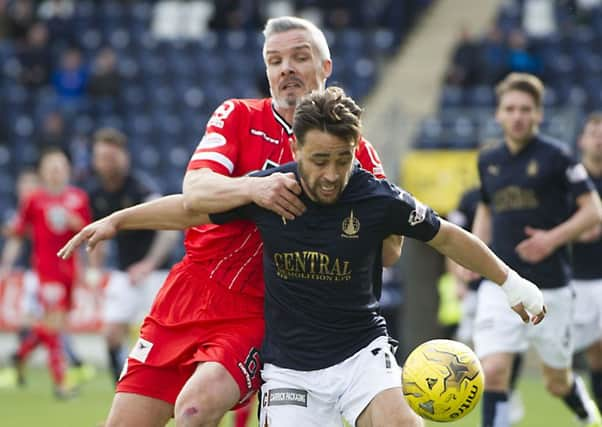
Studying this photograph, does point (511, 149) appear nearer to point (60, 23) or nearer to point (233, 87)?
point (233, 87)

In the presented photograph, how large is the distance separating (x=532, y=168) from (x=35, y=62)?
1527 centimetres

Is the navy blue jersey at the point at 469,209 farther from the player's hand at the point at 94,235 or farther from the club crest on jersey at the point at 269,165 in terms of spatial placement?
the player's hand at the point at 94,235

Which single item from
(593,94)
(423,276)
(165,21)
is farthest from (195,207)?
(165,21)

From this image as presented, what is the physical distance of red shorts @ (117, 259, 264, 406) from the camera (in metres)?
5.60

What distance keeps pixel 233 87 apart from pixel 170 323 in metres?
15.7

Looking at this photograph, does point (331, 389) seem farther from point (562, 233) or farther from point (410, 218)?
point (562, 233)

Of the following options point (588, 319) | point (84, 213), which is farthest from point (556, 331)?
point (84, 213)

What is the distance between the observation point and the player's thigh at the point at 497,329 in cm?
771

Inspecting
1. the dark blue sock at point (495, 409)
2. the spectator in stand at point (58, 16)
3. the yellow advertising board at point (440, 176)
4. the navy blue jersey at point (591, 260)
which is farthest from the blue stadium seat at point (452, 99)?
the dark blue sock at point (495, 409)

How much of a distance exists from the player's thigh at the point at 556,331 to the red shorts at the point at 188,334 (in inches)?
109

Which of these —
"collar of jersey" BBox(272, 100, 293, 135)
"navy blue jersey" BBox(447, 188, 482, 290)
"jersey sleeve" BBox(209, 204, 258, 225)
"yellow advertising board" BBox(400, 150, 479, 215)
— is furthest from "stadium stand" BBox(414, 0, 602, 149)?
"jersey sleeve" BBox(209, 204, 258, 225)

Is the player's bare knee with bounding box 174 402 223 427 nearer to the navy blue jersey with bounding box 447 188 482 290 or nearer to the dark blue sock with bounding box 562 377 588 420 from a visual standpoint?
the dark blue sock with bounding box 562 377 588 420

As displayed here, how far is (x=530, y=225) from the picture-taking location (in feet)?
26.0

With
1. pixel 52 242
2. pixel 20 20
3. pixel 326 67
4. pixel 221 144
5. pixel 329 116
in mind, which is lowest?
pixel 52 242
